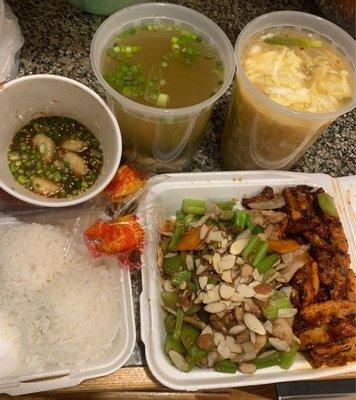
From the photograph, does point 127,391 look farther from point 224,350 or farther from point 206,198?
point 206,198

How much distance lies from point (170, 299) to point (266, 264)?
28 cm

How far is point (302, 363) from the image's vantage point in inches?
52.1

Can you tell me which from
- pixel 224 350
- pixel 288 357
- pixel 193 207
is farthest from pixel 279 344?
pixel 193 207

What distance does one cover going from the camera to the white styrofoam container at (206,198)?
1261 mm

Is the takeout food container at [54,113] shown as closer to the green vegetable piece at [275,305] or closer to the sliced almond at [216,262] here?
the sliced almond at [216,262]

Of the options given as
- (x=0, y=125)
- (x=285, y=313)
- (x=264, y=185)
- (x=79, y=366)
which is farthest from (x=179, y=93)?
(x=79, y=366)

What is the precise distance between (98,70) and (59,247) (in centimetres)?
49

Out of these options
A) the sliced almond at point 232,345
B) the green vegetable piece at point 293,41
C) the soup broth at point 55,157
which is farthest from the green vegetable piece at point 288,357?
the green vegetable piece at point 293,41

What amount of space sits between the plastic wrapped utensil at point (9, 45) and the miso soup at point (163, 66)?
35 centimetres

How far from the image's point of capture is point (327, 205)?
56.6 inches

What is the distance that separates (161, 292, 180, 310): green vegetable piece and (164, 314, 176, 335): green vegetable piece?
0.03m

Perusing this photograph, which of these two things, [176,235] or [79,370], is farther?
[176,235]

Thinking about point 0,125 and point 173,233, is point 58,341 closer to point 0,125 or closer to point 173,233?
point 173,233

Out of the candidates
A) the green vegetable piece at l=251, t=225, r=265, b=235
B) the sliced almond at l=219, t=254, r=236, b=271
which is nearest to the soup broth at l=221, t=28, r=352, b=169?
the green vegetable piece at l=251, t=225, r=265, b=235
